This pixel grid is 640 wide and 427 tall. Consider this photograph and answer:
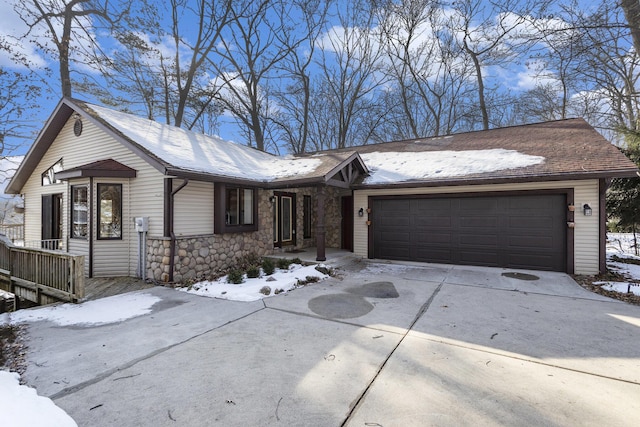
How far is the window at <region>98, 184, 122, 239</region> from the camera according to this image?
7.68 m

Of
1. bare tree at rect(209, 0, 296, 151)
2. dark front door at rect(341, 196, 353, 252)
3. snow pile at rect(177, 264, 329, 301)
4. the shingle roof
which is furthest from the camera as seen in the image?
bare tree at rect(209, 0, 296, 151)

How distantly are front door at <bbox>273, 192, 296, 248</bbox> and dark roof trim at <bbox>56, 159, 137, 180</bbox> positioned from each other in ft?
14.9

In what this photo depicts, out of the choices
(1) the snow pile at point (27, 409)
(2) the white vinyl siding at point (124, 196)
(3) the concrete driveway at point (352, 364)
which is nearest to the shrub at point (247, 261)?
(2) the white vinyl siding at point (124, 196)

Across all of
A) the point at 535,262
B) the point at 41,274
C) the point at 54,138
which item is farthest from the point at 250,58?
the point at 535,262

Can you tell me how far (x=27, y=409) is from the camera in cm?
237

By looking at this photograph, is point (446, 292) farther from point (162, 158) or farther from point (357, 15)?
point (357, 15)

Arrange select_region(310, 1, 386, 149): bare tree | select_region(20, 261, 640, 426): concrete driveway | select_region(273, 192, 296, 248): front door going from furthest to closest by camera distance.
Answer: select_region(310, 1, 386, 149): bare tree → select_region(273, 192, 296, 248): front door → select_region(20, 261, 640, 426): concrete driveway

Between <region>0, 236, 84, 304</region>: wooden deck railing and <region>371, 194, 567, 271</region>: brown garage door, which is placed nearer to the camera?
<region>0, 236, 84, 304</region>: wooden deck railing

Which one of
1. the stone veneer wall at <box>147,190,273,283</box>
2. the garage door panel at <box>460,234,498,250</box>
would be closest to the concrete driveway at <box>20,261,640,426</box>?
the stone veneer wall at <box>147,190,273,283</box>

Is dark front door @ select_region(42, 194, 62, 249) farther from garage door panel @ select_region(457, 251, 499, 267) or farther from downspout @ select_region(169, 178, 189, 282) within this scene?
garage door panel @ select_region(457, 251, 499, 267)

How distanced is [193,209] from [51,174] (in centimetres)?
593

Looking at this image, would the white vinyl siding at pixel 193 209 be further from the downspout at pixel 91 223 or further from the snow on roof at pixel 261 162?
the downspout at pixel 91 223

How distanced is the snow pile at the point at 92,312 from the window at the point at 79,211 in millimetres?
3216

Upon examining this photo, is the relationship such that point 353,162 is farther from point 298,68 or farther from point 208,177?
point 298,68
